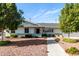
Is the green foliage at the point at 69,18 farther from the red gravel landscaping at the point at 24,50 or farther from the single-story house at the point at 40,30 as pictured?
the red gravel landscaping at the point at 24,50

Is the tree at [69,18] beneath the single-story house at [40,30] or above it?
above

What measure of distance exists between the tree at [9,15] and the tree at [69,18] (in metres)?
2.50

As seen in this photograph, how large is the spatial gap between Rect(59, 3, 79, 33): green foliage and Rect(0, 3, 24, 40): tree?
250 centimetres

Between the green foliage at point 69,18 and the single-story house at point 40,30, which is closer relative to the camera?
the green foliage at point 69,18

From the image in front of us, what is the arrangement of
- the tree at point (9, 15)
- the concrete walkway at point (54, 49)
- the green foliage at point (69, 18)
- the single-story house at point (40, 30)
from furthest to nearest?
the single-story house at point (40, 30) → the tree at point (9, 15) → the green foliage at point (69, 18) → the concrete walkway at point (54, 49)

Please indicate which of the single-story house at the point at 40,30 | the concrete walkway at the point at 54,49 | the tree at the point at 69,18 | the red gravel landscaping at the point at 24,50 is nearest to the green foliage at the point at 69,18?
the tree at the point at 69,18

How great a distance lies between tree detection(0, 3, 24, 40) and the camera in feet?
44.9

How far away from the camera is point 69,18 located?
12.9m

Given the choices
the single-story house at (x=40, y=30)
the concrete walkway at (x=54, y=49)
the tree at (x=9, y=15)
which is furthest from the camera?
the single-story house at (x=40, y=30)

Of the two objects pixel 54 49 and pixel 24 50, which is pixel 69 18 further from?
pixel 24 50

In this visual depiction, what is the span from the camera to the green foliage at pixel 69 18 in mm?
12250

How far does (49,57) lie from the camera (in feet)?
30.9

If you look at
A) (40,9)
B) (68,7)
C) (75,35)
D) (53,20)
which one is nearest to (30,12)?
(40,9)

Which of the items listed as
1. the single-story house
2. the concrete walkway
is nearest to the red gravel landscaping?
the concrete walkway
